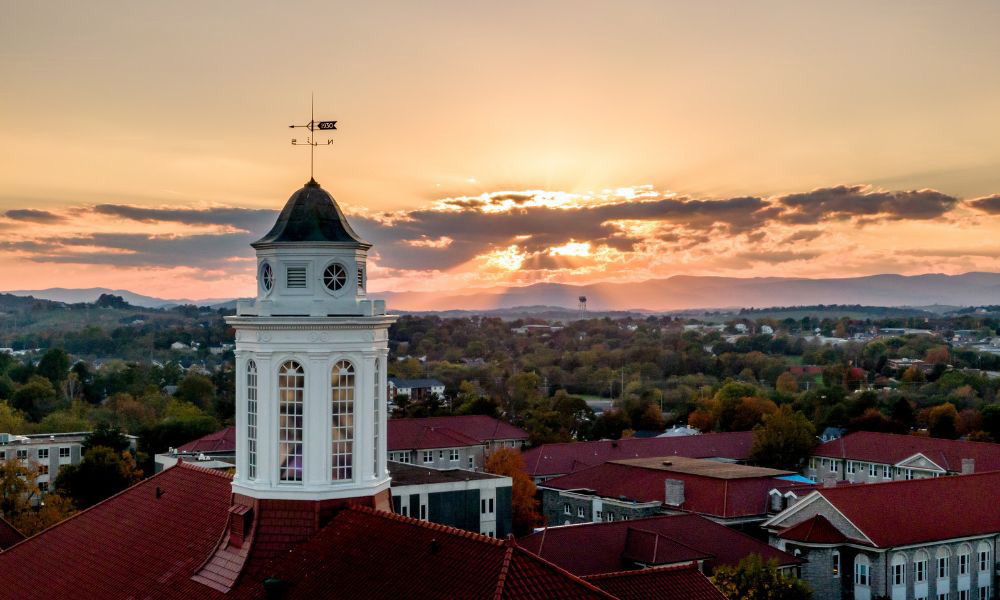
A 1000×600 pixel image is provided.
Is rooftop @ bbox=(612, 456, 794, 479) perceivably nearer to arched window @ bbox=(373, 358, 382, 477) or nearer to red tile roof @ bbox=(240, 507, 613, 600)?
arched window @ bbox=(373, 358, 382, 477)

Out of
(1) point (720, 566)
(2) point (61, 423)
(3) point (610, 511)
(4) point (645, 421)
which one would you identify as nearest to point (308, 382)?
(1) point (720, 566)

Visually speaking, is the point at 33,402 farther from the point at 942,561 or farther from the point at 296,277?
the point at 296,277

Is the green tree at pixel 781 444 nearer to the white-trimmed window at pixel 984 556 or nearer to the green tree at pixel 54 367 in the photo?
the white-trimmed window at pixel 984 556

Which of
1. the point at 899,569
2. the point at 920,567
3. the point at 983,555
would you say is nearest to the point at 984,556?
the point at 983,555

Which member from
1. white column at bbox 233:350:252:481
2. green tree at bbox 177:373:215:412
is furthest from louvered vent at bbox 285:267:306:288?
green tree at bbox 177:373:215:412

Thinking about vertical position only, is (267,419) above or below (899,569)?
above

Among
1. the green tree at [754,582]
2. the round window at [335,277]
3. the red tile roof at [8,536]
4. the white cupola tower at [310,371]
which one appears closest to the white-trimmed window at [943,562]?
the green tree at [754,582]

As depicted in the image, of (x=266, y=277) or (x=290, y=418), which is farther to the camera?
(x=266, y=277)
